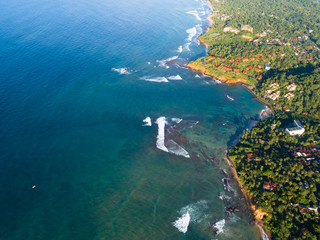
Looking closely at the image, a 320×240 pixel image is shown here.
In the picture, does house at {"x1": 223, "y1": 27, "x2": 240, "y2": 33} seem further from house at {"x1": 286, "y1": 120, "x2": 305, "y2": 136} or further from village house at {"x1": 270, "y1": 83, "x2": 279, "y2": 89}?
house at {"x1": 286, "y1": 120, "x2": 305, "y2": 136}

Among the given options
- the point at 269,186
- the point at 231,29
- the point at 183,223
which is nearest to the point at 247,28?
the point at 231,29

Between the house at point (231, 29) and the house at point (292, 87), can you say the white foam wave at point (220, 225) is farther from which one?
the house at point (231, 29)

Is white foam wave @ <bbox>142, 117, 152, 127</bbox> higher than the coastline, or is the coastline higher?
white foam wave @ <bbox>142, 117, 152, 127</bbox>

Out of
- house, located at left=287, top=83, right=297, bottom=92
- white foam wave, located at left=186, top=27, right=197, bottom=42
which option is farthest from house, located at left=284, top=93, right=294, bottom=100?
white foam wave, located at left=186, top=27, right=197, bottom=42

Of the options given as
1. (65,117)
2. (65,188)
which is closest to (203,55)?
(65,117)

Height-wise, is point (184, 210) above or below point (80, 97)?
below

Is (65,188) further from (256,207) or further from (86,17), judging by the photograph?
(86,17)

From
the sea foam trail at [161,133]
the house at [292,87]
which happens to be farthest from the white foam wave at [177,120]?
the house at [292,87]
